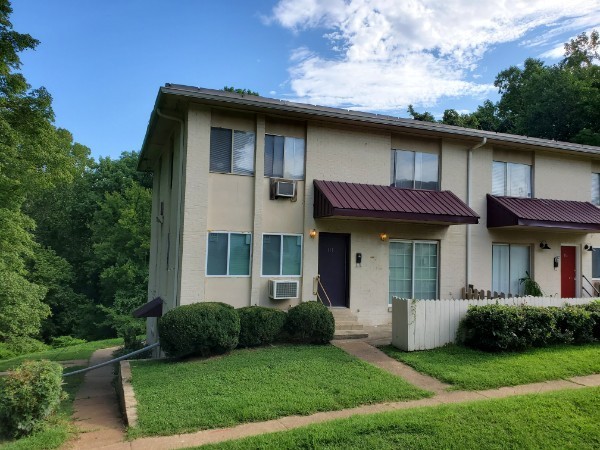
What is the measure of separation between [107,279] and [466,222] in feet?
92.4

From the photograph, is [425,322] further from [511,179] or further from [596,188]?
[596,188]

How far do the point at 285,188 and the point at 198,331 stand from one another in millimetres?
4406

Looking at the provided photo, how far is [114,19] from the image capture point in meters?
14.7

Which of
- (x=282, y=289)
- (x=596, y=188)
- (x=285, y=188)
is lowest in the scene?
(x=282, y=289)

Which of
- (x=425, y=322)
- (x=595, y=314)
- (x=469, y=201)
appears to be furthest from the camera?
(x=469, y=201)

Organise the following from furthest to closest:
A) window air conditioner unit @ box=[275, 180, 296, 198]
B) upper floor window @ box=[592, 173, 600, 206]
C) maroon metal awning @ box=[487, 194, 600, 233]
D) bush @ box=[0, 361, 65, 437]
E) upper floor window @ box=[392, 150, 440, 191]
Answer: upper floor window @ box=[592, 173, 600, 206] → upper floor window @ box=[392, 150, 440, 191] → maroon metal awning @ box=[487, 194, 600, 233] → window air conditioner unit @ box=[275, 180, 296, 198] → bush @ box=[0, 361, 65, 437]

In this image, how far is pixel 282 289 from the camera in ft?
35.6

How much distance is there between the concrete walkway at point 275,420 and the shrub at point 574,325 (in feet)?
6.55

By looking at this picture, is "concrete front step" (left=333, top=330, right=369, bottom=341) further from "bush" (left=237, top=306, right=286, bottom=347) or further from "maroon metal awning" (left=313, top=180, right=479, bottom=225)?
"maroon metal awning" (left=313, top=180, right=479, bottom=225)

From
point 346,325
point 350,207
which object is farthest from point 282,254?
point 346,325

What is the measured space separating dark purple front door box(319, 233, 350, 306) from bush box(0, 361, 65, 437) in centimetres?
721

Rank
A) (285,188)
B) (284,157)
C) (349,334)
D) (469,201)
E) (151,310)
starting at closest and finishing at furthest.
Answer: (349,334) → (285,188) → (284,157) → (151,310) → (469,201)

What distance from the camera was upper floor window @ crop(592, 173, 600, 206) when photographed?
15.7 m

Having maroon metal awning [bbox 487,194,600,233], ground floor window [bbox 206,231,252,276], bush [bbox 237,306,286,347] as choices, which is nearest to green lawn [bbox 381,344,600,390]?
bush [bbox 237,306,286,347]
